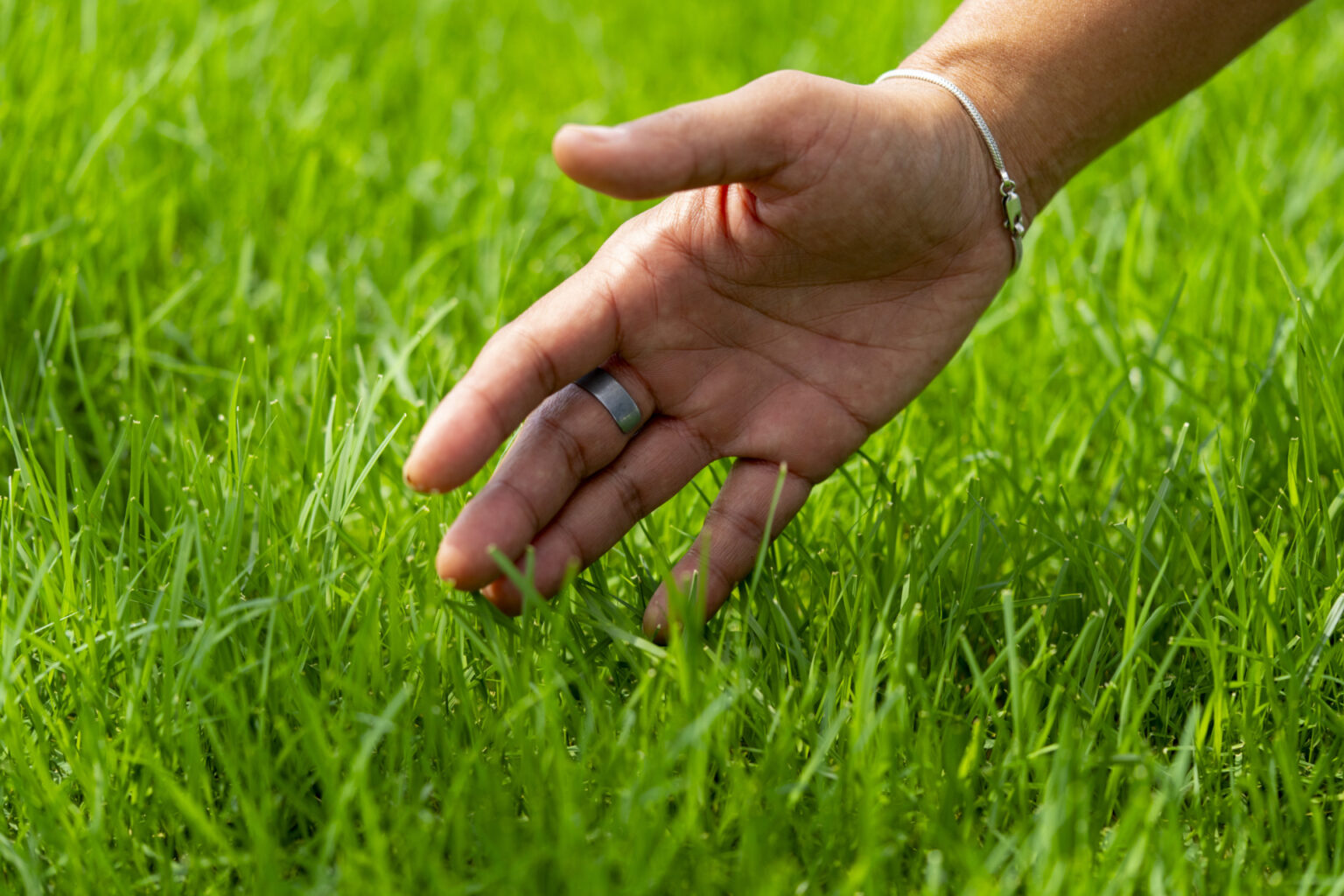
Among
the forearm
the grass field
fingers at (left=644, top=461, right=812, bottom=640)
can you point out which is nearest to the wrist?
the forearm

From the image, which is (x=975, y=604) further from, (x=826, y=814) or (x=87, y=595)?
(x=87, y=595)

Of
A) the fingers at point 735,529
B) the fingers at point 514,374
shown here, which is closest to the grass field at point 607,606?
the fingers at point 735,529

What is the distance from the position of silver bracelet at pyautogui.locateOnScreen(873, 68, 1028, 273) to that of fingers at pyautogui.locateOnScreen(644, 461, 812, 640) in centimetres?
64

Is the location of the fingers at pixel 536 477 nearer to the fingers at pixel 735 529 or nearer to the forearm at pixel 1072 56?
the fingers at pixel 735 529

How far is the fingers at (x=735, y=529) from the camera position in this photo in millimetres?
1696

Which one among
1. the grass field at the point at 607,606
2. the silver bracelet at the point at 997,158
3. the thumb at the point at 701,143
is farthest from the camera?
the silver bracelet at the point at 997,158

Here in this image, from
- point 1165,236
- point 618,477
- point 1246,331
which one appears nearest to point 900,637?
point 618,477

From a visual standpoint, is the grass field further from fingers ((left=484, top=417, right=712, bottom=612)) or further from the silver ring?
the silver ring

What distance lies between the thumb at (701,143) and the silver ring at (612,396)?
0.33 meters

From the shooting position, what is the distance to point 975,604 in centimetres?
184

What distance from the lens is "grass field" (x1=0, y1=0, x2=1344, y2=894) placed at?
1395 millimetres

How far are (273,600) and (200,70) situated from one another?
2.60 metres

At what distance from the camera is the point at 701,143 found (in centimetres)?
156

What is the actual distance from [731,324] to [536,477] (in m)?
0.45
